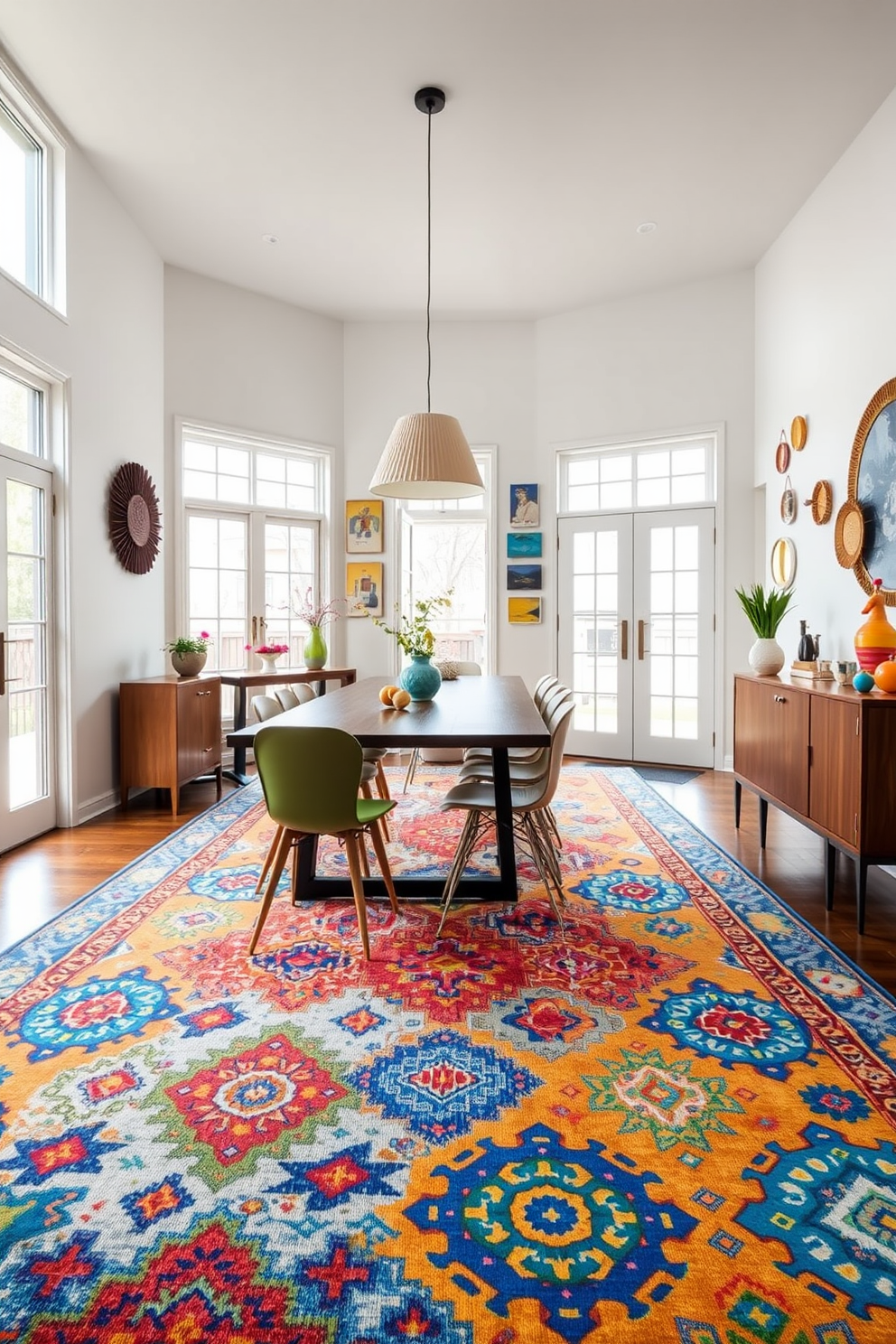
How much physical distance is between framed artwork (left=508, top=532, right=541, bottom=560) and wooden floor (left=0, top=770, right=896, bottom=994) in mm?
2697

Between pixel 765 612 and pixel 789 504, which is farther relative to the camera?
pixel 789 504

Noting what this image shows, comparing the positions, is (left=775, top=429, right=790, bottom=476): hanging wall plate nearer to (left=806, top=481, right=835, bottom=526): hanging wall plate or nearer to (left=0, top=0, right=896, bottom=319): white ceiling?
(left=806, top=481, right=835, bottom=526): hanging wall plate

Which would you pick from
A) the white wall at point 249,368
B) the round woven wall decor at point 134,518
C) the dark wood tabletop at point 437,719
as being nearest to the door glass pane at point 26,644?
the round woven wall decor at point 134,518

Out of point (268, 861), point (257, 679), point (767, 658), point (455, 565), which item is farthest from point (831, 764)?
point (455, 565)

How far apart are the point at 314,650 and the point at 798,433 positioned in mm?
4067

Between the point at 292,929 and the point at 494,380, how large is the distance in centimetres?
567

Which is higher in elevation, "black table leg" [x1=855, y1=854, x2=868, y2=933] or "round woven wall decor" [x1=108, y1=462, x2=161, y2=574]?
"round woven wall decor" [x1=108, y1=462, x2=161, y2=574]

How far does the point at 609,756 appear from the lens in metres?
7.04

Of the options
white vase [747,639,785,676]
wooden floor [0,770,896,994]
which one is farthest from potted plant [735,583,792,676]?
wooden floor [0,770,896,994]

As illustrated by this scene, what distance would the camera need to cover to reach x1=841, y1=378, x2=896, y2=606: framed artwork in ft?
12.7

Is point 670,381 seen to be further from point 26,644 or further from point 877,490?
point 26,644

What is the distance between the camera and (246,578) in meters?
6.82

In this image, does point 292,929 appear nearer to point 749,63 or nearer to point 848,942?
point 848,942

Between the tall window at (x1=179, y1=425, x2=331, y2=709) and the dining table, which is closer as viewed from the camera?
the dining table
